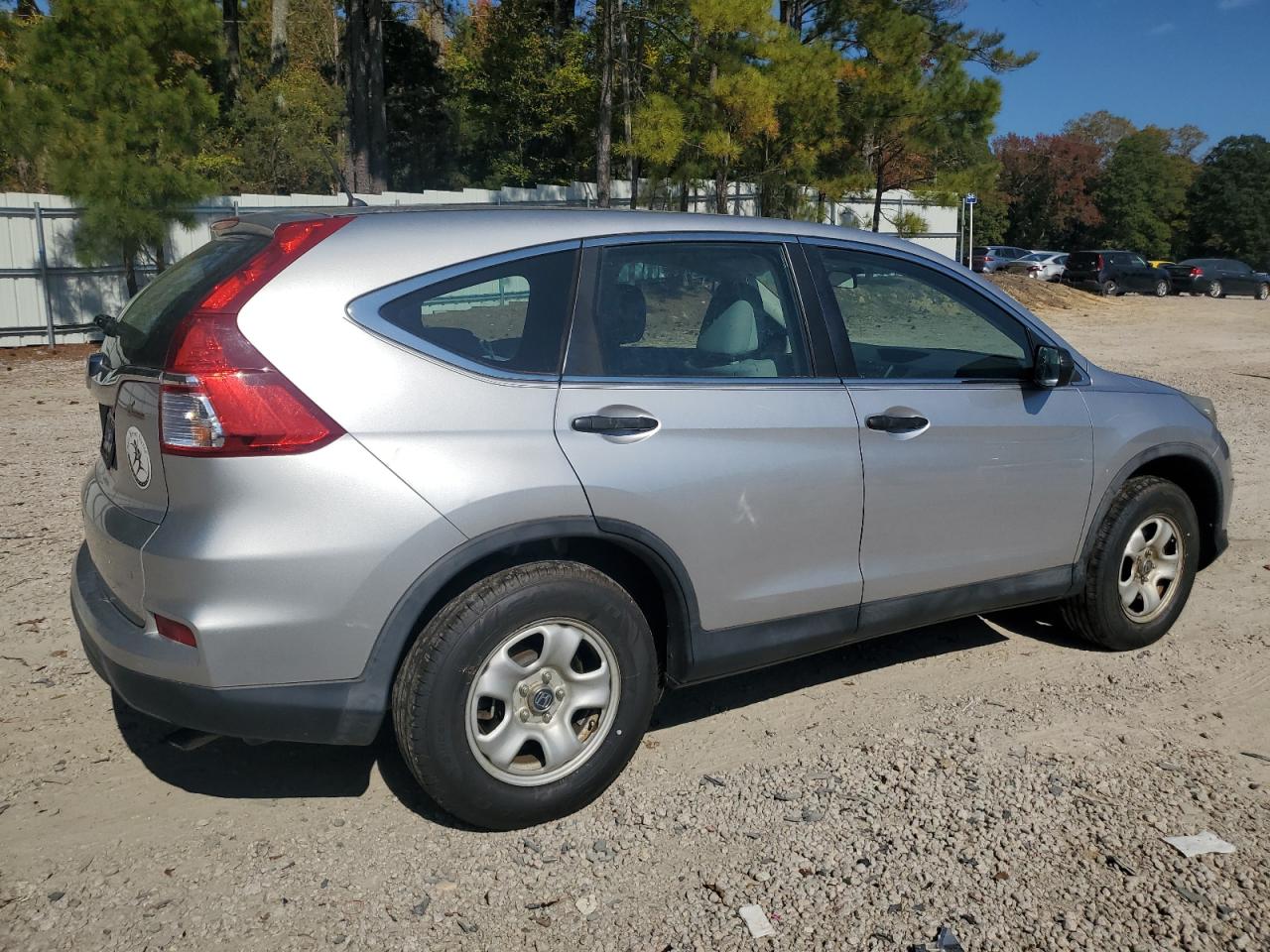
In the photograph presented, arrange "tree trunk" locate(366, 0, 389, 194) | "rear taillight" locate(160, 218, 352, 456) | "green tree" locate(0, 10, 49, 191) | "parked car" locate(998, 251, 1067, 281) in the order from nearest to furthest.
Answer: "rear taillight" locate(160, 218, 352, 456), "green tree" locate(0, 10, 49, 191), "tree trunk" locate(366, 0, 389, 194), "parked car" locate(998, 251, 1067, 281)

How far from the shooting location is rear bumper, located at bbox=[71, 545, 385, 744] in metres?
2.92

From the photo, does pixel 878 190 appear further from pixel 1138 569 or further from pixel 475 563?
pixel 475 563

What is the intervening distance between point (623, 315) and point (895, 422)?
1033mm

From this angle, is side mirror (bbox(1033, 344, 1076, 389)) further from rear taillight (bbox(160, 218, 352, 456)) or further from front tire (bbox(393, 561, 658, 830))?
rear taillight (bbox(160, 218, 352, 456))

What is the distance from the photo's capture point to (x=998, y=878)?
3.09 meters

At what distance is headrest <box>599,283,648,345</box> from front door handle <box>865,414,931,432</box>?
0.86 meters

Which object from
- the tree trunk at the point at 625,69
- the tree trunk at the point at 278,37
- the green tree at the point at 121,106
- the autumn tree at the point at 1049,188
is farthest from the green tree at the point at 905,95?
the autumn tree at the point at 1049,188

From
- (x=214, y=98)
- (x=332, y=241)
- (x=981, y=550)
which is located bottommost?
(x=981, y=550)

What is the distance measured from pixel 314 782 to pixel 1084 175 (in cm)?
6984

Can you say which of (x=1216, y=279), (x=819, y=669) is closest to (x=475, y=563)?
(x=819, y=669)

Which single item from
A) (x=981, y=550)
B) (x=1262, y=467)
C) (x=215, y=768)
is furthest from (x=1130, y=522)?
(x=1262, y=467)

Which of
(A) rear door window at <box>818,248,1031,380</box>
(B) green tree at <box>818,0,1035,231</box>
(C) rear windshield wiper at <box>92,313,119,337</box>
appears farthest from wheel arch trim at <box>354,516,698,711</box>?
(B) green tree at <box>818,0,1035,231</box>

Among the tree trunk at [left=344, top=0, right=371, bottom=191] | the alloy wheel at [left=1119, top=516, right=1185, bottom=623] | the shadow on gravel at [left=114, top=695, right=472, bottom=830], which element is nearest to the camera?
the shadow on gravel at [left=114, top=695, right=472, bottom=830]

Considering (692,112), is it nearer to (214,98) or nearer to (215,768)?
(214,98)
